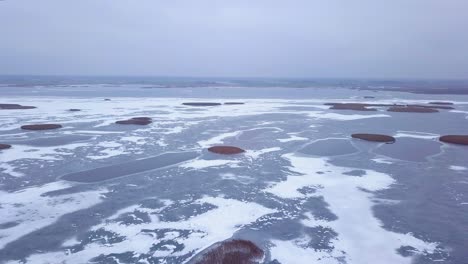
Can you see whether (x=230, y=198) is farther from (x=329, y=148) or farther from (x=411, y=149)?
(x=411, y=149)

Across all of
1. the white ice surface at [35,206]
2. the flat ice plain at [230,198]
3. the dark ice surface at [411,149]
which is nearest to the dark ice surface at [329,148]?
the flat ice plain at [230,198]

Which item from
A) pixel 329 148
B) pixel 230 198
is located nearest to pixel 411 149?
pixel 329 148

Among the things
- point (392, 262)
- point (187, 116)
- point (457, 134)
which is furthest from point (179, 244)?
point (187, 116)

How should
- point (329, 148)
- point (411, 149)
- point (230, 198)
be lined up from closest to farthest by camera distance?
point (230, 198), point (411, 149), point (329, 148)

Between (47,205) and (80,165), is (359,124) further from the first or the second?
(47,205)

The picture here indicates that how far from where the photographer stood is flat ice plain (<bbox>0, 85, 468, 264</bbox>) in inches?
335

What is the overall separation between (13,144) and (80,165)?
6.56 m

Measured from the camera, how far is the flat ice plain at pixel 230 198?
27.9 feet

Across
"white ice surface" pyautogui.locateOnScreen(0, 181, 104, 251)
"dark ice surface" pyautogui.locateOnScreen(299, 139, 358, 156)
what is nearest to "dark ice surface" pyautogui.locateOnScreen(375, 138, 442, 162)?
"dark ice surface" pyautogui.locateOnScreen(299, 139, 358, 156)

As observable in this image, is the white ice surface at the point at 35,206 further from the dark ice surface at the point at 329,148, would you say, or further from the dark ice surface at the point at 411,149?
the dark ice surface at the point at 411,149

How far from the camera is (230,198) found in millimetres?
11703

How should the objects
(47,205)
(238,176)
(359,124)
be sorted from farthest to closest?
(359,124), (238,176), (47,205)

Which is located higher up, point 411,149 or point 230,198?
point 411,149

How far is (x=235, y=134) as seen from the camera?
23.3m
